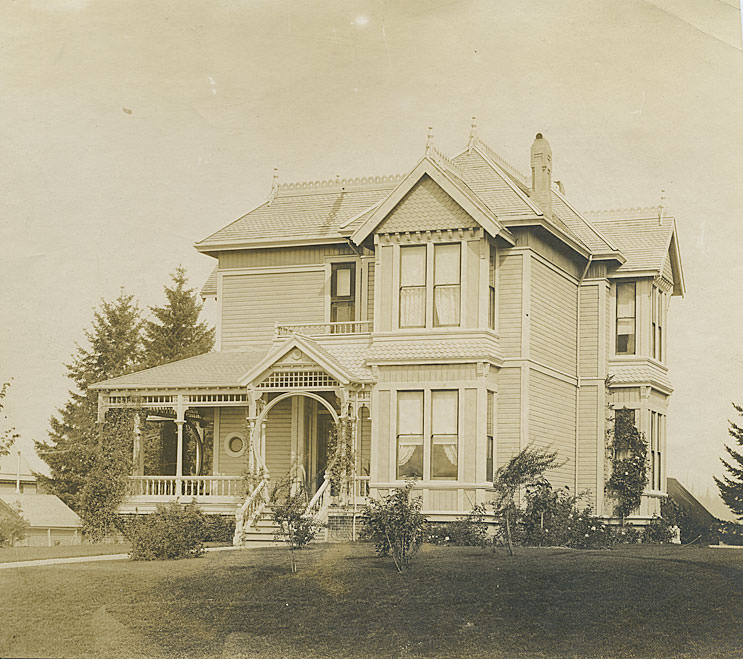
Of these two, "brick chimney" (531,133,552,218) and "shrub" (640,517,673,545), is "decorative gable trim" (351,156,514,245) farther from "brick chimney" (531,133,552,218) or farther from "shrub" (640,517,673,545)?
"shrub" (640,517,673,545)

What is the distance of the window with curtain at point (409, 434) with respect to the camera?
22.5 meters

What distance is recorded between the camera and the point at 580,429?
26.9 m

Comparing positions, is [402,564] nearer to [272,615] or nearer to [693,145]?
[272,615]

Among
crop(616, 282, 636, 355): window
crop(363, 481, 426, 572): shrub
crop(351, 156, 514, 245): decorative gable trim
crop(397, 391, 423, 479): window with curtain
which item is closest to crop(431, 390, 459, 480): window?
crop(397, 391, 423, 479): window with curtain

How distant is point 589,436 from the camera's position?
2684cm

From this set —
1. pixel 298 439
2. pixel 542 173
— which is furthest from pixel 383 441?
pixel 542 173

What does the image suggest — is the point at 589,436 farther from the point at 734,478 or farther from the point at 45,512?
the point at 45,512

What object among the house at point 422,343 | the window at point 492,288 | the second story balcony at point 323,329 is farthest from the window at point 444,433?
the second story balcony at point 323,329

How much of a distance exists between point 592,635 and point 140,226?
505 inches

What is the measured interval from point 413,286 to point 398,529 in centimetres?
663

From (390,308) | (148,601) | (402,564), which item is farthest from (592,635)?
(390,308)

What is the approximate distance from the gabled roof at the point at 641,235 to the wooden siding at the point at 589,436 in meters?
3.37

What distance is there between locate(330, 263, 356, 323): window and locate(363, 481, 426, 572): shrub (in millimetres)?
7527

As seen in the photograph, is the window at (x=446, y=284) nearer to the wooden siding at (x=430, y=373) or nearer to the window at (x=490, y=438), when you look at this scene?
the wooden siding at (x=430, y=373)
